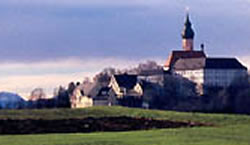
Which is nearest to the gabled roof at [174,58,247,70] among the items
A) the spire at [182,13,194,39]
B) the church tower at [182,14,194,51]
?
the spire at [182,13,194,39]

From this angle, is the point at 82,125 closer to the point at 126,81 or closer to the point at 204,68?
the point at 126,81

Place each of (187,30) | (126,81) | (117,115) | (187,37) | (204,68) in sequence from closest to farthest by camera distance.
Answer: (117,115) → (126,81) → (204,68) → (187,30) → (187,37)

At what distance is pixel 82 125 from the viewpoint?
130 ft

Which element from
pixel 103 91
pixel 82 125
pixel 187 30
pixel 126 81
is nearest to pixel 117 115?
pixel 82 125

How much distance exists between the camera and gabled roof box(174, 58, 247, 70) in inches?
6904

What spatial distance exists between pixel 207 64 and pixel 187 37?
20.8 m

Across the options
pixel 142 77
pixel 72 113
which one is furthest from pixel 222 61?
pixel 72 113

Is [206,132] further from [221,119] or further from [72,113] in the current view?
Answer: [72,113]

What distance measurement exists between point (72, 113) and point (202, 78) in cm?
12384

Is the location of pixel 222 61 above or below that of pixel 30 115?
above

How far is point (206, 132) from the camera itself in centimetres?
3316

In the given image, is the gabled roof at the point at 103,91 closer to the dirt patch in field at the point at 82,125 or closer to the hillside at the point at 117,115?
the hillside at the point at 117,115

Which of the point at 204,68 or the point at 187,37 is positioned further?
the point at 187,37

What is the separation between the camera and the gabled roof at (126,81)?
14679cm
